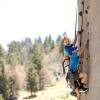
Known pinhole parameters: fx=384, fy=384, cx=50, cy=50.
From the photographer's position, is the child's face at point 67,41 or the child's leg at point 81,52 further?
the child's face at point 67,41

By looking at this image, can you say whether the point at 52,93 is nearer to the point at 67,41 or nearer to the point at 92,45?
the point at 67,41

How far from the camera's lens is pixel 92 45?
A: 6.48m

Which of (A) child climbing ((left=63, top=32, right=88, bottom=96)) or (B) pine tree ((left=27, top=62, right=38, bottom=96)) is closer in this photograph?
(A) child climbing ((left=63, top=32, right=88, bottom=96))

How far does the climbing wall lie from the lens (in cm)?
610

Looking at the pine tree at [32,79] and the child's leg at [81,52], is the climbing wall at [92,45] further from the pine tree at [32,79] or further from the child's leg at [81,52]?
the pine tree at [32,79]

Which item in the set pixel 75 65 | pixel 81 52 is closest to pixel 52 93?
pixel 75 65

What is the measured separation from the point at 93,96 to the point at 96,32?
3.47 ft

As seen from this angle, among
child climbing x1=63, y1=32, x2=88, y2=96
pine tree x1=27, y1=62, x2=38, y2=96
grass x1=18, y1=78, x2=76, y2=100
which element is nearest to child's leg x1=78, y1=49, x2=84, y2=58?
child climbing x1=63, y1=32, x2=88, y2=96

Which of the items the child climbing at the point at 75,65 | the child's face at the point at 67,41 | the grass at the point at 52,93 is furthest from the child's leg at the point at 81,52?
the grass at the point at 52,93

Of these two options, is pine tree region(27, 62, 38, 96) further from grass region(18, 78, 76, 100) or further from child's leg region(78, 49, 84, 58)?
Answer: child's leg region(78, 49, 84, 58)

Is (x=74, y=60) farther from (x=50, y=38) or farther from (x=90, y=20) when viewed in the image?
(x=50, y=38)

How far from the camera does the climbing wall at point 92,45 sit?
20.0 ft

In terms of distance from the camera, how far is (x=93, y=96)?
6.34 m

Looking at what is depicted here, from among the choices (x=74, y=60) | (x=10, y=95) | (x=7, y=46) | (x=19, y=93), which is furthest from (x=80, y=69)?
(x=7, y=46)
